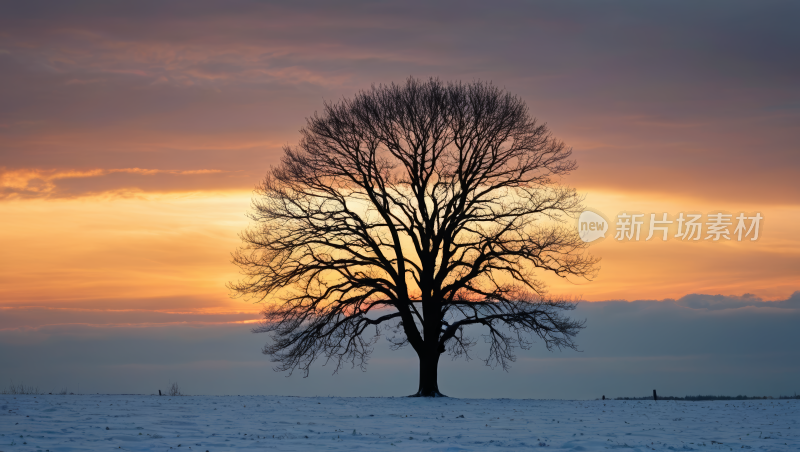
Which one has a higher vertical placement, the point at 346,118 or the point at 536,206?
the point at 346,118

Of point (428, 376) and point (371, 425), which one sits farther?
point (428, 376)

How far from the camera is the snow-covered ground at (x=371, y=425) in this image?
47.4 ft

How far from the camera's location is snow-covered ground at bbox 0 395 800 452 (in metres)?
14.4

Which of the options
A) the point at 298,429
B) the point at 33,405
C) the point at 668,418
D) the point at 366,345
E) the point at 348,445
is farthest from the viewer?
the point at 366,345

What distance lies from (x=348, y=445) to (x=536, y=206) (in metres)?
17.1

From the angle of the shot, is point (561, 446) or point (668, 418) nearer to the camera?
point (561, 446)

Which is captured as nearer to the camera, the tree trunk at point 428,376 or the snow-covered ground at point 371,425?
A: the snow-covered ground at point 371,425

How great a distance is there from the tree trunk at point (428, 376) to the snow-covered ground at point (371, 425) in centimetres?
415

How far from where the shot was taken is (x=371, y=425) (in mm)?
17875

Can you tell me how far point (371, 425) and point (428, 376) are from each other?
1120cm

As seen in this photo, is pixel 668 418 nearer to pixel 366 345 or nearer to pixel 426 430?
pixel 426 430

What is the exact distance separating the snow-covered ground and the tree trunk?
4.15m

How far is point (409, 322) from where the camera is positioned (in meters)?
29.0

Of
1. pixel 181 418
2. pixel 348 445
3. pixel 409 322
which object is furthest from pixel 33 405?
pixel 409 322
